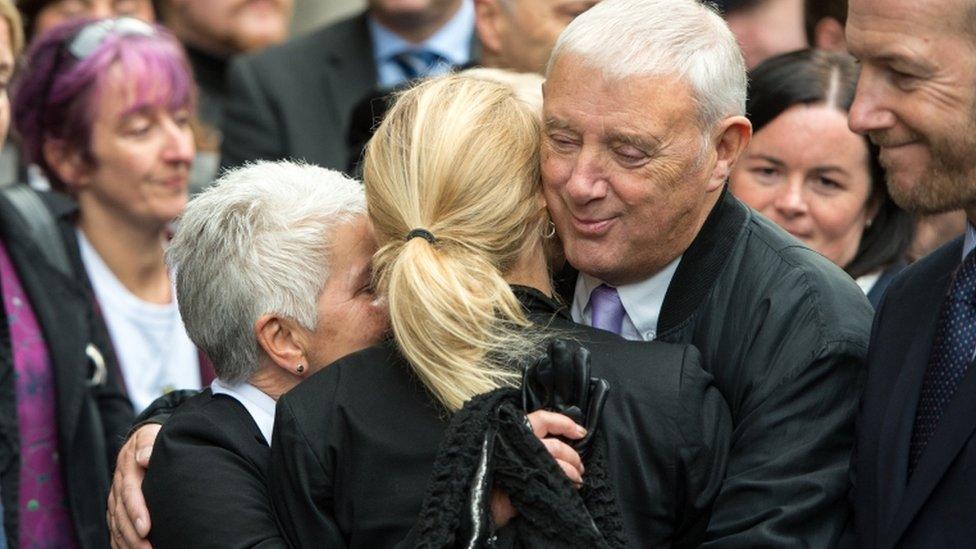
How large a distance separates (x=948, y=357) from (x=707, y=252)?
52cm

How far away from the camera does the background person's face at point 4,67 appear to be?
14.3 ft

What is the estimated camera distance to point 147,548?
10.4 ft

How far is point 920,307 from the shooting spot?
10.2 feet

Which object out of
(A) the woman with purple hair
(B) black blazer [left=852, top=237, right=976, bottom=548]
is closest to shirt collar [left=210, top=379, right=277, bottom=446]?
(B) black blazer [left=852, top=237, right=976, bottom=548]

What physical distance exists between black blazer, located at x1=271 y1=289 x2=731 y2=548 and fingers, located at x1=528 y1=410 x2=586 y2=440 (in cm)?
9

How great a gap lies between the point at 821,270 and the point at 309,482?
1.10m

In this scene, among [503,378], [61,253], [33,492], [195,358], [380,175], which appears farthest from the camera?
[195,358]

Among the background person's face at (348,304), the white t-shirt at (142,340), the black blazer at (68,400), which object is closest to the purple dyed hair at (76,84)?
the white t-shirt at (142,340)

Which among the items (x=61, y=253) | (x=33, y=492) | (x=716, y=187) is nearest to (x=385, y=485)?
(x=716, y=187)

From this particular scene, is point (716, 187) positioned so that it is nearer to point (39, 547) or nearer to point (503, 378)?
point (503, 378)

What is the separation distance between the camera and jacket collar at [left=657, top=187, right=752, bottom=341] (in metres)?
3.11

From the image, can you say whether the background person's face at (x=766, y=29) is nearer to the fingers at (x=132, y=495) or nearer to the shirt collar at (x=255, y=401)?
the shirt collar at (x=255, y=401)

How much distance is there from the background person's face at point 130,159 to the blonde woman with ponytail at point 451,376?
2.50 meters

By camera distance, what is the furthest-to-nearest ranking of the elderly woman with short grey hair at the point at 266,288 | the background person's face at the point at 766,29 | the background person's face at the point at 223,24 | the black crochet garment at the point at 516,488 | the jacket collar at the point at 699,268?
the background person's face at the point at 223,24
the background person's face at the point at 766,29
the elderly woman with short grey hair at the point at 266,288
the jacket collar at the point at 699,268
the black crochet garment at the point at 516,488
